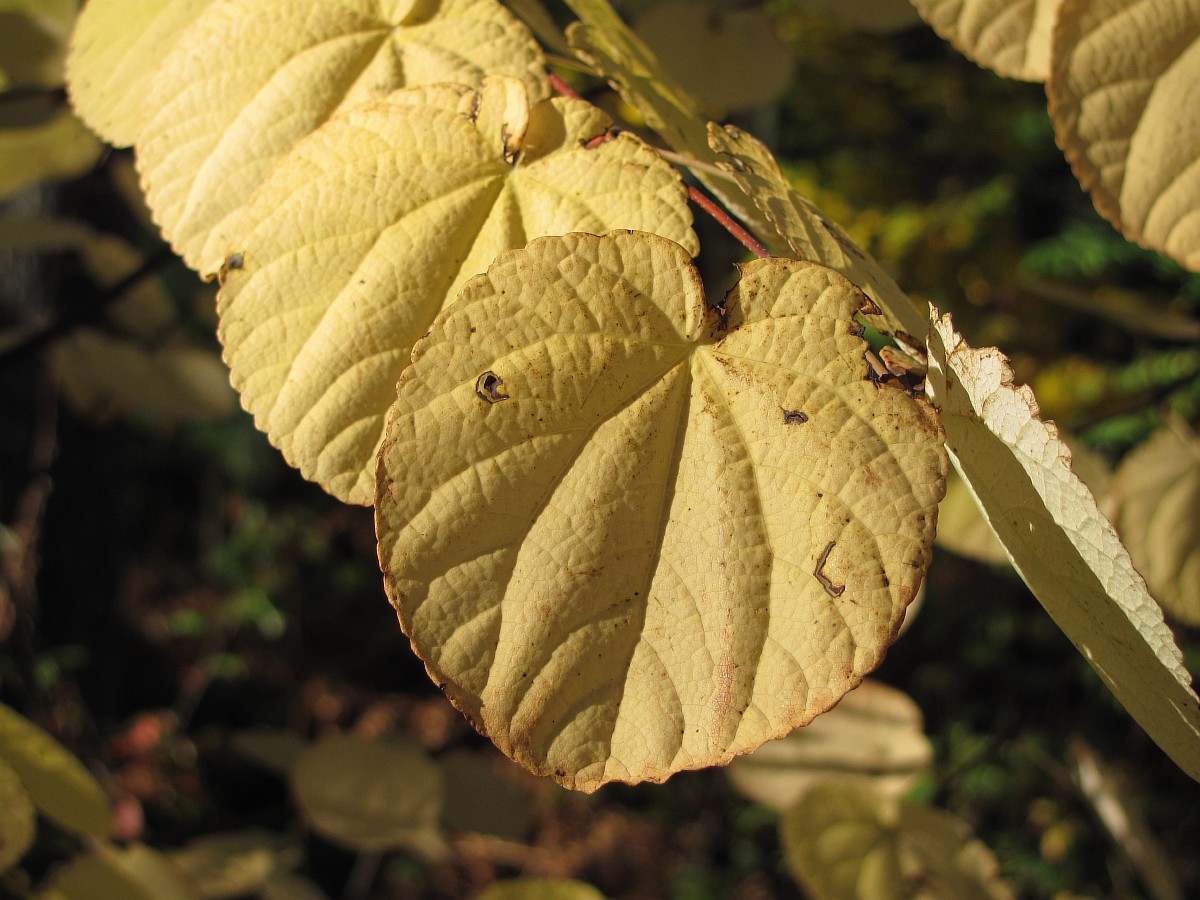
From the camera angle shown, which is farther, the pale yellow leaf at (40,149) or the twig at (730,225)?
the pale yellow leaf at (40,149)

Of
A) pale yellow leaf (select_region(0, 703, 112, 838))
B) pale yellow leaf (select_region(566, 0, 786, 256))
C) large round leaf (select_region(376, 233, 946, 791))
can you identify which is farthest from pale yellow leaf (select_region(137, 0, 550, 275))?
pale yellow leaf (select_region(0, 703, 112, 838))

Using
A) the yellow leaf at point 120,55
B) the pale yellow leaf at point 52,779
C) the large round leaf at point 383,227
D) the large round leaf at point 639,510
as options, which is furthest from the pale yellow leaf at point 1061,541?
the pale yellow leaf at point 52,779

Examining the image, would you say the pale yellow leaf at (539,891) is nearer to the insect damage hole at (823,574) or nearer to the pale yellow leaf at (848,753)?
the pale yellow leaf at (848,753)

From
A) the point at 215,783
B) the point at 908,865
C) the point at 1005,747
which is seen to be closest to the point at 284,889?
the point at 908,865

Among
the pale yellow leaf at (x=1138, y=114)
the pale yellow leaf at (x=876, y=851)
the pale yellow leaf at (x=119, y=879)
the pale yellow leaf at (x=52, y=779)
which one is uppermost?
the pale yellow leaf at (x=1138, y=114)

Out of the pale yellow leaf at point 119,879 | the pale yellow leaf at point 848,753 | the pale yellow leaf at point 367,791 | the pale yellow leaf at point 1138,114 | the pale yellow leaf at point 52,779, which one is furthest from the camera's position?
the pale yellow leaf at point 848,753

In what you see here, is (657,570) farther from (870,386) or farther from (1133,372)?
(1133,372)

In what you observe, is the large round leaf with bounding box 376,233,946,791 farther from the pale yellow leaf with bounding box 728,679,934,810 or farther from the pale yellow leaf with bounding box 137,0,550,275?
the pale yellow leaf with bounding box 728,679,934,810

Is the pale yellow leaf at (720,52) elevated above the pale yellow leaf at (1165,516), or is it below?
above
